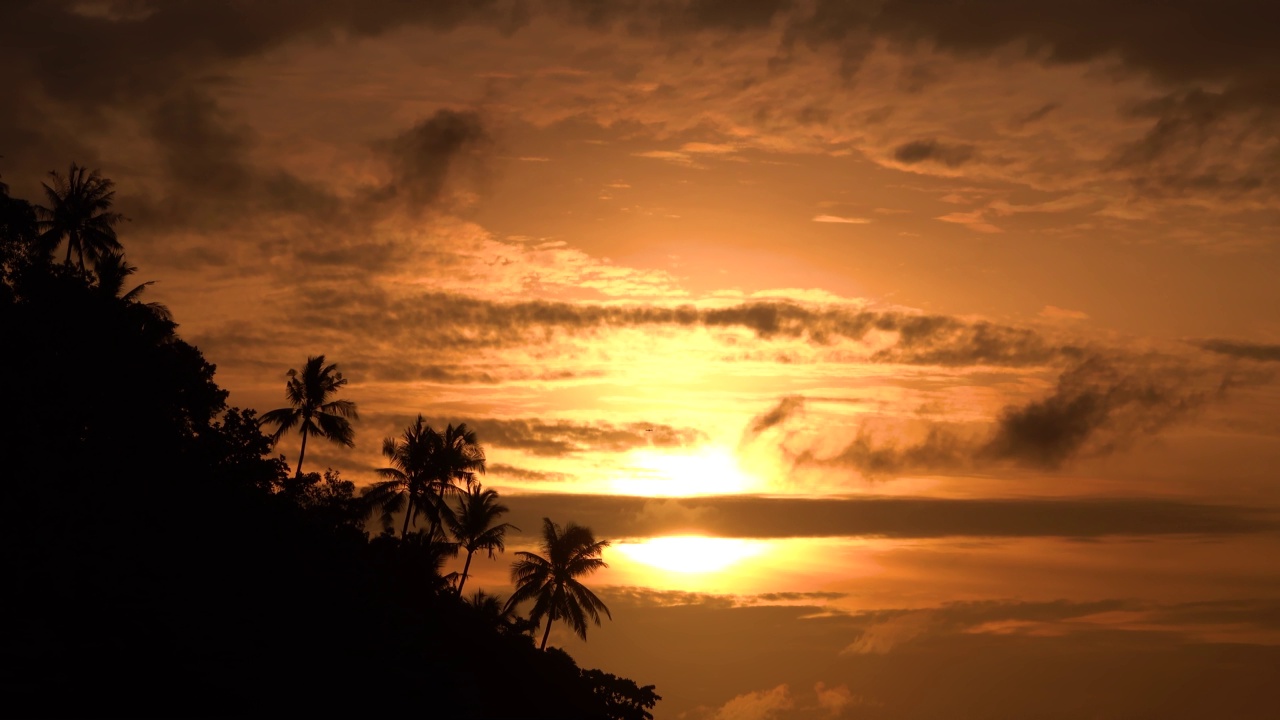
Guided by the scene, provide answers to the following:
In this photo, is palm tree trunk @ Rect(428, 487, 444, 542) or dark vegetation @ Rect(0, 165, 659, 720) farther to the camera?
palm tree trunk @ Rect(428, 487, 444, 542)

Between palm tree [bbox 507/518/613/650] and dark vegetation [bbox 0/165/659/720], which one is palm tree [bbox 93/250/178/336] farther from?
palm tree [bbox 507/518/613/650]

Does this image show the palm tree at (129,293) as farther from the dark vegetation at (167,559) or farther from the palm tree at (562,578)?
the palm tree at (562,578)

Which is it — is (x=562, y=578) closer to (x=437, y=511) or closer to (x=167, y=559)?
(x=437, y=511)

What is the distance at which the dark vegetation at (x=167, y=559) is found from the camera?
92.1 feet

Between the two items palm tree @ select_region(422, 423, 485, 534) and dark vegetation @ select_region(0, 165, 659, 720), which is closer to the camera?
dark vegetation @ select_region(0, 165, 659, 720)

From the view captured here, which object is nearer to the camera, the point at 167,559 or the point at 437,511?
the point at 167,559

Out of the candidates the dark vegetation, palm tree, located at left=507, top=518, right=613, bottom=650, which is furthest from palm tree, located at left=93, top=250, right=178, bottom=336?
palm tree, located at left=507, top=518, right=613, bottom=650

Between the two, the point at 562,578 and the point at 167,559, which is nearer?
the point at 167,559

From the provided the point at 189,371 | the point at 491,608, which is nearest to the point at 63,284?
the point at 189,371

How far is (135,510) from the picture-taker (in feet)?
107

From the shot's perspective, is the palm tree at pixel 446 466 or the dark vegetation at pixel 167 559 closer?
the dark vegetation at pixel 167 559

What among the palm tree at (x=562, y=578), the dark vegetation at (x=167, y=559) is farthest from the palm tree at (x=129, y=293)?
the palm tree at (x=562, y=578)

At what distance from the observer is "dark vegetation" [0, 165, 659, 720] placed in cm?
2806

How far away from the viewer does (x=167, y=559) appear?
106ft
